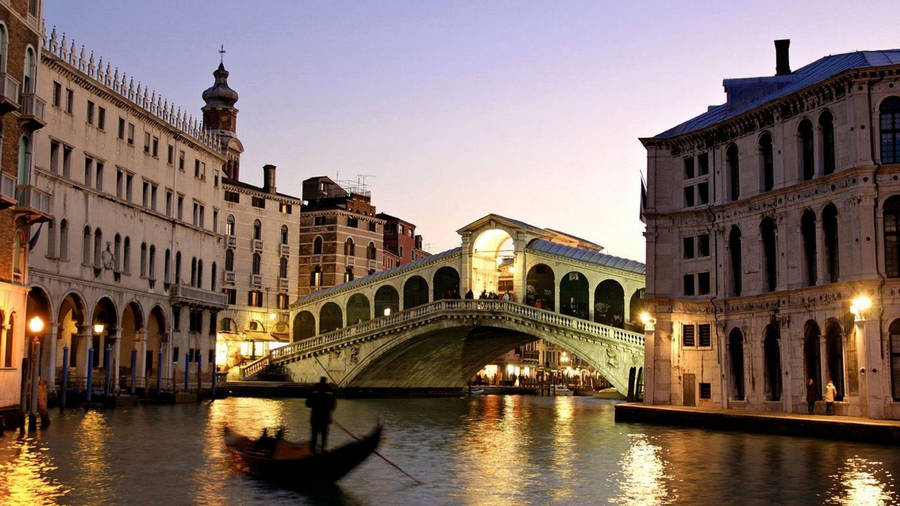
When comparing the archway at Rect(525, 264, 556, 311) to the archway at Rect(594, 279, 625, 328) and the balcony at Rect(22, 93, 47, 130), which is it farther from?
the balcony at Rect(22, 93, 47, 130)

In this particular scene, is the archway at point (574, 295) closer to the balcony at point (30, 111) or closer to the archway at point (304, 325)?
the archway at point (304, 325)

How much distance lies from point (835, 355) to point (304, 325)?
44749mm

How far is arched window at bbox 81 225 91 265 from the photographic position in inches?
1601

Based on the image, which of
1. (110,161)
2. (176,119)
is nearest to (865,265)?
(110,161)

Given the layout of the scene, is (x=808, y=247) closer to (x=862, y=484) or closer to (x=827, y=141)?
(x=827, y=141)

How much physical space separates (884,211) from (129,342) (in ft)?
107

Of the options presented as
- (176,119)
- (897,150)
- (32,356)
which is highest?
(176,119)

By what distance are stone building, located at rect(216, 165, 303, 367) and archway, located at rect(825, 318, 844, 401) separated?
42554 mm

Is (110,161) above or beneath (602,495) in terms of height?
above

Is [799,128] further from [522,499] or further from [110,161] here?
[110,161]

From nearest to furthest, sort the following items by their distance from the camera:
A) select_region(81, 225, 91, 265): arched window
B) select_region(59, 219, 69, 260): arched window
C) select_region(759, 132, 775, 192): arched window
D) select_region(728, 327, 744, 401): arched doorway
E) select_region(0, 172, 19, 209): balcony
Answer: select_region(0, 172, 19, 209): balcony
select_region(759, 132, 775, 192): arched window
select_region(728, 327, 744, 401): arched doorway
select_region(59, 219, 69, 260): arched window
select_region(81, 225, 91, 265): arched window

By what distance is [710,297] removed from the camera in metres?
34.0

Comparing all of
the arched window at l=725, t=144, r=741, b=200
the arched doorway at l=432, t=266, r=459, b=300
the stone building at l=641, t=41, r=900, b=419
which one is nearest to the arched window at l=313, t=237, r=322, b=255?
the arched doorway at l=432, t=266, r=459, b=300

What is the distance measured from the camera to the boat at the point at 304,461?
16.5 m
